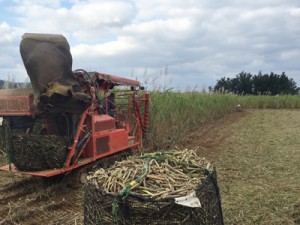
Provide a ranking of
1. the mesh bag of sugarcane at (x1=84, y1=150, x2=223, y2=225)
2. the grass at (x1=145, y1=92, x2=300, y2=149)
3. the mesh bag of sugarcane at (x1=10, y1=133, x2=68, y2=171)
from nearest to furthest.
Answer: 1. the mesh bag of sugarcane at (x1=84, y1=150, x2=223, y2=225)
2. the mesh bag of sugarcane at (x1=10, y1=133, x2=68, y2=171)
3. the grass at (x1=145, y1=92, x2=300, y2=149)

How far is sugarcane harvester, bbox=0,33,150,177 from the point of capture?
4707mm

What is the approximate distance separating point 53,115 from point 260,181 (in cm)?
325

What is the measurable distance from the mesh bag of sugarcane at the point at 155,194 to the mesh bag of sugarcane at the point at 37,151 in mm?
A: 2244

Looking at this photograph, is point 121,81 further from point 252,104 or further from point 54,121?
point 252,104

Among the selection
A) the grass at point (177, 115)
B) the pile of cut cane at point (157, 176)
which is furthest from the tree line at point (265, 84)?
the pile of cut cane at point (157, 176)

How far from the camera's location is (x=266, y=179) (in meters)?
5.33

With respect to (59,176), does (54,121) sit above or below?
above

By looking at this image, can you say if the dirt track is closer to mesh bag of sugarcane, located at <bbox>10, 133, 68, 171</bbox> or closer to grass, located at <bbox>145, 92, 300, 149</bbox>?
mesh bag of sugarcane, located at <bbox>10, 133, 68, 171</bbox>

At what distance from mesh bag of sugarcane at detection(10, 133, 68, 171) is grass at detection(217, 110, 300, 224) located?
233cm

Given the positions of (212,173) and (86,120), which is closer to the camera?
(212,173)

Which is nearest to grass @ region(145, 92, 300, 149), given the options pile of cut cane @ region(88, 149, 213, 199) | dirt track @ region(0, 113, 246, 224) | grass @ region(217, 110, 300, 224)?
grass @ region(217, 110, 300, 224)

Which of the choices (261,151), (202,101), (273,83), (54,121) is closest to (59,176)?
(54,121)

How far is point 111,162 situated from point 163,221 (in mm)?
3913

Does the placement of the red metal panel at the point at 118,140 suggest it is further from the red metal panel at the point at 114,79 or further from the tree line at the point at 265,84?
the tree line at the point at 265,84
